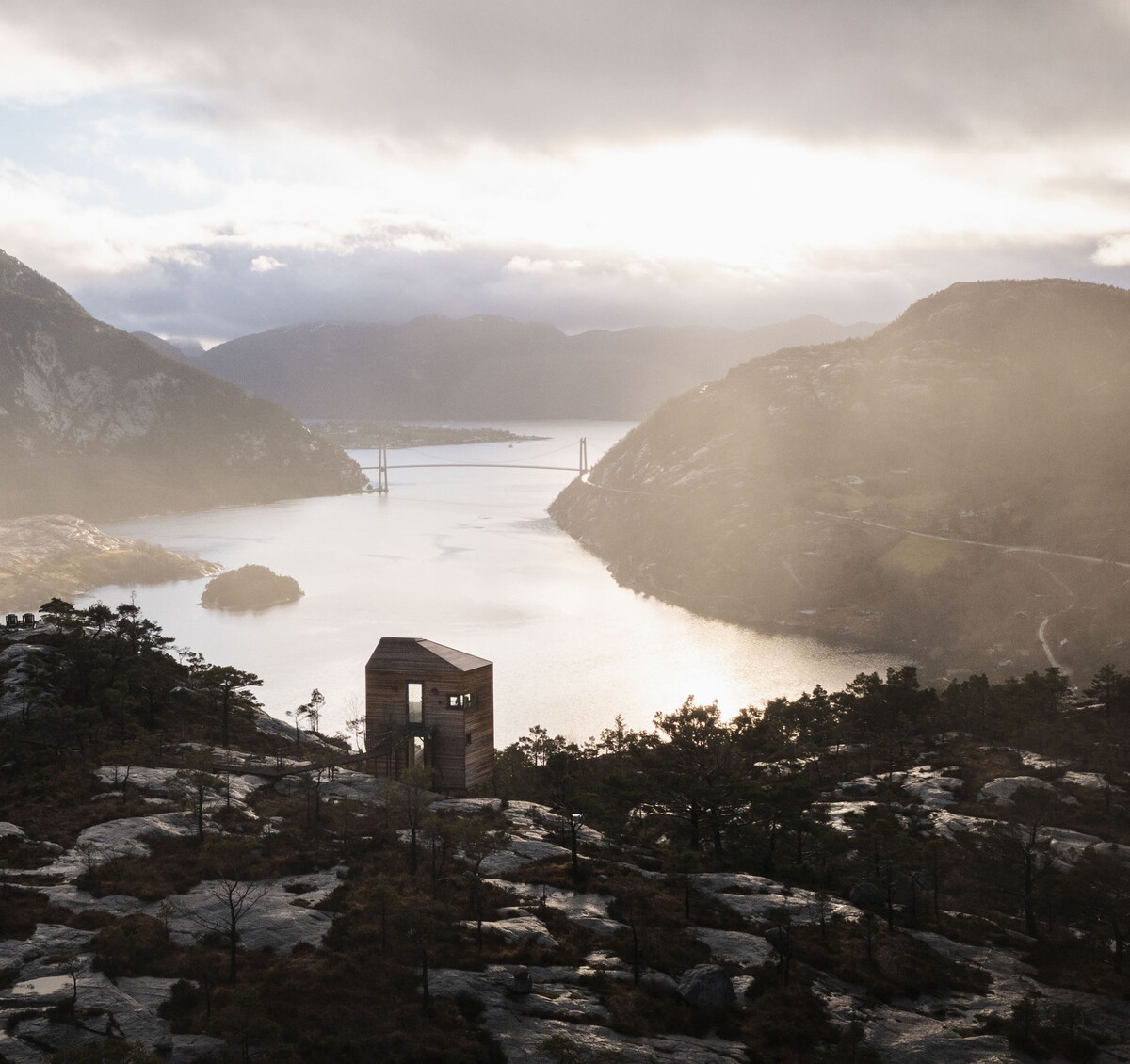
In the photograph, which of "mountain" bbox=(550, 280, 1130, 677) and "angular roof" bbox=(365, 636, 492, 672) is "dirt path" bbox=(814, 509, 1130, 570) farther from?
"angular roof" bbox=(365, 636, 492, 672)

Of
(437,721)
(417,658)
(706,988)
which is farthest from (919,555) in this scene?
(706,988)

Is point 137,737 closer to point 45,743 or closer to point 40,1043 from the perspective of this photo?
point 45,743

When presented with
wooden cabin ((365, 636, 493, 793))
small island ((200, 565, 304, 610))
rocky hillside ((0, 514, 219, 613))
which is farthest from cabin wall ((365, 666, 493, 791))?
rocky hillside ((0, 514, 219, 613))

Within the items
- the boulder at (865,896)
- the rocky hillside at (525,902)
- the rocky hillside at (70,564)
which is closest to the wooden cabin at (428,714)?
the rocky hillside at (525,902)

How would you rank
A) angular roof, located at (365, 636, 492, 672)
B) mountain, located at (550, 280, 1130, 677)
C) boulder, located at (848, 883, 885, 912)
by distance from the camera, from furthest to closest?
mountain, located at (550, 280, 1130, 677) → angular roof, located at (365, 636, 492, 672) → boulder, located at (848, 883, 885, 912)

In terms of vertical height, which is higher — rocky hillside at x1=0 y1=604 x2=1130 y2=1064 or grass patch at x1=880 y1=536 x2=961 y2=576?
grass patch at x1=880 y1=536 x2=961 y2=576

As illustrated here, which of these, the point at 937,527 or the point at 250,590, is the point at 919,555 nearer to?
the point at 937,527
